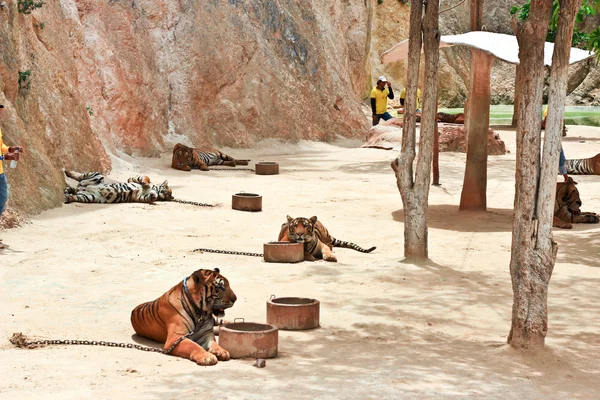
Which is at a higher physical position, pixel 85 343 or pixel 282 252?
pixel 282 252

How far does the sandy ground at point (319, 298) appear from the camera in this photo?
6.43 meters

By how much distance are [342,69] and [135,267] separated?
2161 centimetres

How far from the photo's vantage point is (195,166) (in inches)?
840

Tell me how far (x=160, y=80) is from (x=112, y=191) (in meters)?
8.33

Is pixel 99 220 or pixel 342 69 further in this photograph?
pixel 342 69

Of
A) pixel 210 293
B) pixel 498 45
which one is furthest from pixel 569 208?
pixel 210 293

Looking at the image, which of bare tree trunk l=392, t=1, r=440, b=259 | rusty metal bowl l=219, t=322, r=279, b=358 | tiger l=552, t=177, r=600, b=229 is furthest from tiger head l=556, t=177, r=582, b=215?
rusty metal bowl l=219, t=322, r=279, b=358

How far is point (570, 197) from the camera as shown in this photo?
14.5m

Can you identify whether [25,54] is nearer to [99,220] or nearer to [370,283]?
[99,220]

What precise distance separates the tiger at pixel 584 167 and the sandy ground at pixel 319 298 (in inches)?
117

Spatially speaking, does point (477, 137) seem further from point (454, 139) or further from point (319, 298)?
point (454, 139)

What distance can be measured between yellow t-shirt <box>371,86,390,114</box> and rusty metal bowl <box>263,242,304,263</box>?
16.8 metres

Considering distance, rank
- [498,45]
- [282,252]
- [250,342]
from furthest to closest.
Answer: [498,45], [282,252], [250,342]

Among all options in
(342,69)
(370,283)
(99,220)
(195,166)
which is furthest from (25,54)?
(342,69)
